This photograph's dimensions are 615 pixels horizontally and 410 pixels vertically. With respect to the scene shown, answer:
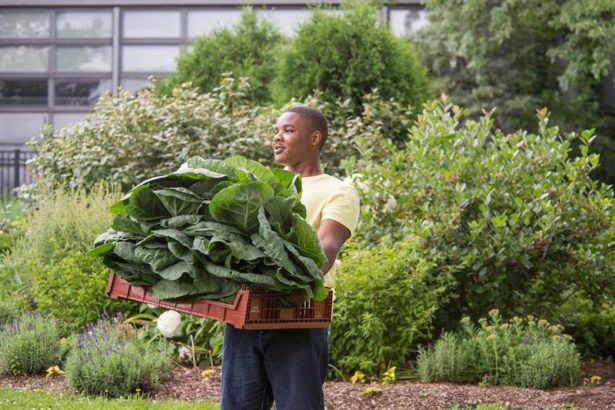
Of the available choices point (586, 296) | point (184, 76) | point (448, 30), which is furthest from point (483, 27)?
point (586, 296)

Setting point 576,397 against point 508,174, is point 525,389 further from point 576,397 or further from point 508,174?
point 508,174

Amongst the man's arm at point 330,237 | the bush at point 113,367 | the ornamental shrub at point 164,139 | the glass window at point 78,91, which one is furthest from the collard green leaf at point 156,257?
the glass window at point 78,91

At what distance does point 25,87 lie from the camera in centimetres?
2380

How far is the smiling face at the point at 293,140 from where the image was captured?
11.5 ft

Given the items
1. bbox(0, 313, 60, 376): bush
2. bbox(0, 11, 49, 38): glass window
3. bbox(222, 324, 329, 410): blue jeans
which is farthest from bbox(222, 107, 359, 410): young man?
bbox(0, 11, 49, 38): glass window

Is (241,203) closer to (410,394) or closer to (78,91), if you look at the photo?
(410,394)

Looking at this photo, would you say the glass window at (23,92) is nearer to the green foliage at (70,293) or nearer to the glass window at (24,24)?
the glass window at (24,24)

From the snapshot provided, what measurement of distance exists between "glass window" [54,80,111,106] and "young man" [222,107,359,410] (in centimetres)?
2096

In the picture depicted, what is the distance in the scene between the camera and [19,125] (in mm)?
23594

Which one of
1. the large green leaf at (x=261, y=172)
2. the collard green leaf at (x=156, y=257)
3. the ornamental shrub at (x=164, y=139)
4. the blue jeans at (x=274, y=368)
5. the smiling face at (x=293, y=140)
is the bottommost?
the blue jeans at (x=274, y=368)

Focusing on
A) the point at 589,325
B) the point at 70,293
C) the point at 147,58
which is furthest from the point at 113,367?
the point at 147,58

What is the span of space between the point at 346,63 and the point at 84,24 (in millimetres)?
13937

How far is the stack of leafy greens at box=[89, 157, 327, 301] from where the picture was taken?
295 centimetres

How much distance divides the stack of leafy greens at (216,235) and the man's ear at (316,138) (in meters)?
0.36
